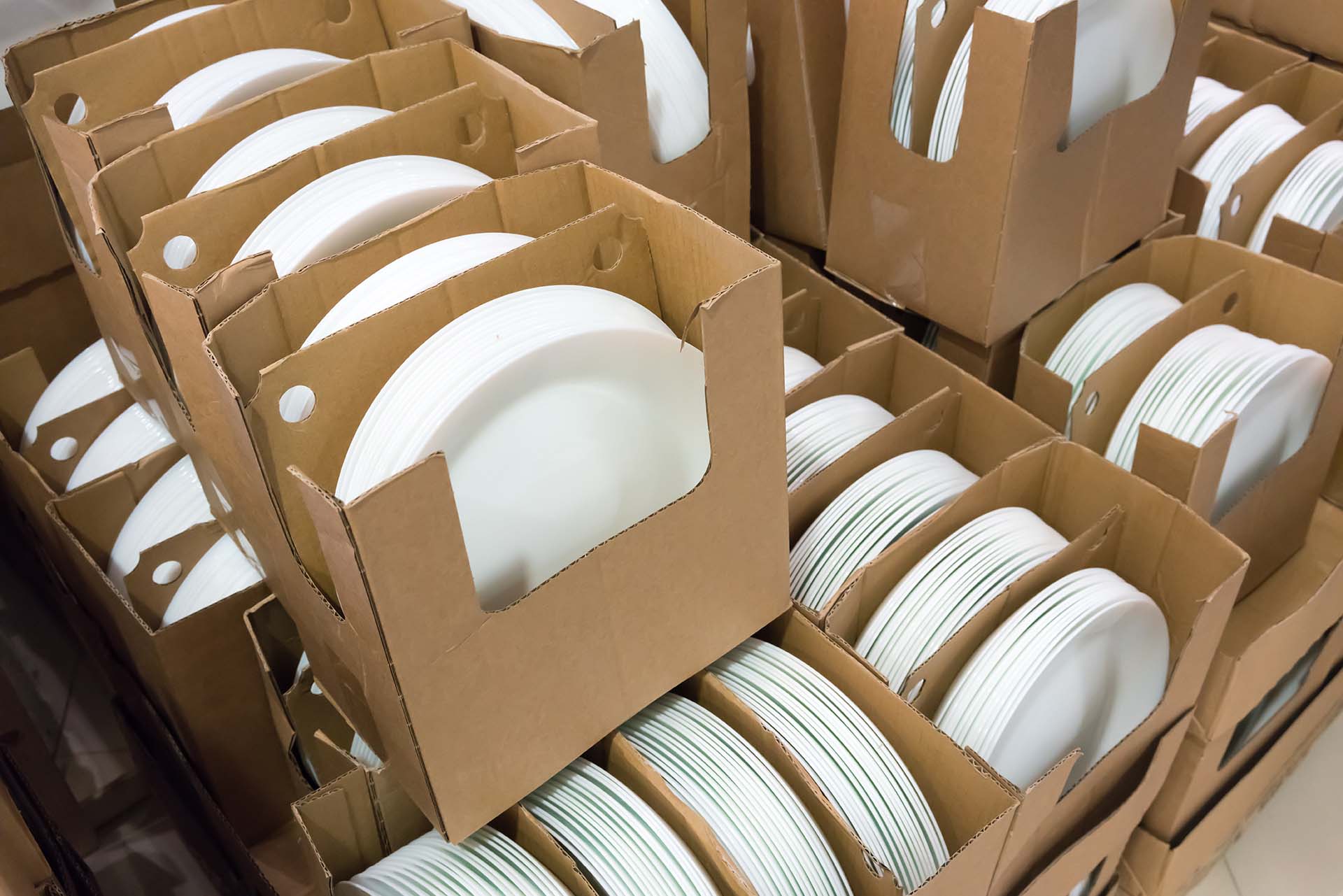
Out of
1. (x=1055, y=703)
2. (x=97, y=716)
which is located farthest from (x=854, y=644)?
(x=97, y=716)

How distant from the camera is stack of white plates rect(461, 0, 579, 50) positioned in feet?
4.19

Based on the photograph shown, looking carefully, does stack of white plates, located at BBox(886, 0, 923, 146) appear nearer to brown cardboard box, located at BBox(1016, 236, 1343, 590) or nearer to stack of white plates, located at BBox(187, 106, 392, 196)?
brown cardboard box, located at BBox(1016, 236, 1343, 590)

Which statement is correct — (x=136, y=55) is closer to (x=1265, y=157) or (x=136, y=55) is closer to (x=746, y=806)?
(x=746, y=806)

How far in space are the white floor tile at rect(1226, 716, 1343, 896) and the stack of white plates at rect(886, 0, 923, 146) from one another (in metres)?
1.12

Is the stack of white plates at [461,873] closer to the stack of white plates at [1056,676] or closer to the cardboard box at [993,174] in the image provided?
the stack of white plates at [1056,676]

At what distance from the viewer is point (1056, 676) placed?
1.13m

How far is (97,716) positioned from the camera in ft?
5.70

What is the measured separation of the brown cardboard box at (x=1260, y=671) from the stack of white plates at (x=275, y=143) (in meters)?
1.13

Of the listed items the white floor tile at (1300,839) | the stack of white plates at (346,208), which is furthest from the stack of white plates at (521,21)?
the white floor tile at (1300,839)

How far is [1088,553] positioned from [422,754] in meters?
0.79

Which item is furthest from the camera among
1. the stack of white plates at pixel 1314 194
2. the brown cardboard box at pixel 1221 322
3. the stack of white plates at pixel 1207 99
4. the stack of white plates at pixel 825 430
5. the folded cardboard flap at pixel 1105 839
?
the stack of white plates at pixel 1207 99

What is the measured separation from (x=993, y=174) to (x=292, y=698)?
38.5 inches

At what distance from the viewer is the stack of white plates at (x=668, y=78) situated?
4.45 ft

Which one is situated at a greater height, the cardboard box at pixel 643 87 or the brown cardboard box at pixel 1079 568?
the cardboard box at pixel 643 87
